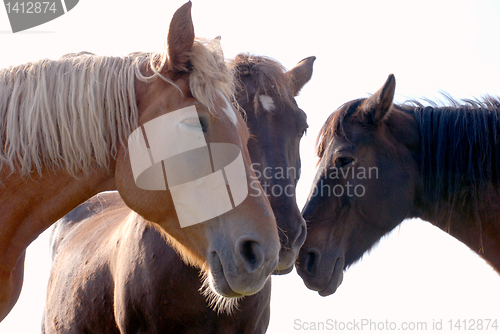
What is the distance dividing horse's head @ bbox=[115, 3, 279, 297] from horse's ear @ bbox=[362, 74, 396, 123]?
73.0 inches

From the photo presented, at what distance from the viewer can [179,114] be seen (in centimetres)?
231

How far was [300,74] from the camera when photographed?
420 centimetres

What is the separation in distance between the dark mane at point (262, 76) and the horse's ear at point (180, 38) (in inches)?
37.1

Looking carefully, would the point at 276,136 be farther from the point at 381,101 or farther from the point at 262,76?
the point at 381,101

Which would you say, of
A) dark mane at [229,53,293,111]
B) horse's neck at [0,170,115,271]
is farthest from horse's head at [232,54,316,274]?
horse's neck at [0,170,115,271]

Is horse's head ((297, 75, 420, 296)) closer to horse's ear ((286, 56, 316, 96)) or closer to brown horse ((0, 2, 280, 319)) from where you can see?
horse's ear ((286, 56, 316, 96))

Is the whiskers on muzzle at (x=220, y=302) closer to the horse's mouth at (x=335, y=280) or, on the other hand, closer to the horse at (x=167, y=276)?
the horse at (x=167, y=276)

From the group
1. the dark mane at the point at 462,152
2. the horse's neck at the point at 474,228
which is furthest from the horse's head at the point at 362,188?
the horse's neck at the point at 474,228

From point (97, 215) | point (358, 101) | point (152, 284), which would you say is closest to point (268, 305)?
point (152, 284)

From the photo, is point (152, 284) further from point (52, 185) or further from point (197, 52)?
point (197, 52)

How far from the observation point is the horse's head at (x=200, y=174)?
7.09ft

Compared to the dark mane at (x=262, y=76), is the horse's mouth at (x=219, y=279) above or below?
below

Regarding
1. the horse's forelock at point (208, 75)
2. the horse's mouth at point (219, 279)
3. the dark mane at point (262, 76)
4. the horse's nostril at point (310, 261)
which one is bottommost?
the horse's nostril at point (310, 261)

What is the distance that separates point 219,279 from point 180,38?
1332mm
